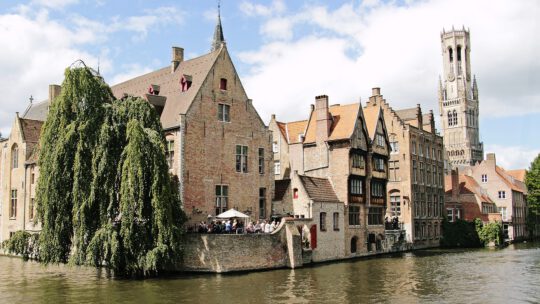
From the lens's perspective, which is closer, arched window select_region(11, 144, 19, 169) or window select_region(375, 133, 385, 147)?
window select_region(375, 133, 385, 147)

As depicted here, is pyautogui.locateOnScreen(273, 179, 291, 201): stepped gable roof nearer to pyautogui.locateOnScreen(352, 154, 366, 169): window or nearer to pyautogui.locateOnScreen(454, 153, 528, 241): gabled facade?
pyautogui.locateOnScreen(352, 154, 366, 169): window

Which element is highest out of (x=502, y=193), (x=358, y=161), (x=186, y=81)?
(x=186, y=81)

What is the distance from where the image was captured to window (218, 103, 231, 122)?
117ft

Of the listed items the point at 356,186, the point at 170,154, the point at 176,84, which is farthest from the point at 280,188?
the point at 176,84

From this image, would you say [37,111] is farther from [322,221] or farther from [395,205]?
[395,205]

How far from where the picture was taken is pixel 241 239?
3006cm

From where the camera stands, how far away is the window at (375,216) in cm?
4275

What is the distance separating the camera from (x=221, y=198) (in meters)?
35.0

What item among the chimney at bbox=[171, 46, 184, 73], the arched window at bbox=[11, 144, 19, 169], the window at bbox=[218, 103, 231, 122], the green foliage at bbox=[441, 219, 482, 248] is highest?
the chimney at bbox=[171, 46, 184, 73]

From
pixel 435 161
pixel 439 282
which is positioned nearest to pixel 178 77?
pixel 439 282

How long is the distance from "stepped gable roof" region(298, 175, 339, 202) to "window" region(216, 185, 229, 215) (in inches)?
200

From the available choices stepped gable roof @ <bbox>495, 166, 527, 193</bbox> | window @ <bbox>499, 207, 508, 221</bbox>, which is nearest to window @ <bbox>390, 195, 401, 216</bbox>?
window @ <bbox>499, 207, 508, 221</bbox>

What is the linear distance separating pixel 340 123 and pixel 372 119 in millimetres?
4189

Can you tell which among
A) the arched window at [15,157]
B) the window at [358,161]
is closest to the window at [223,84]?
the window at [358,161]
